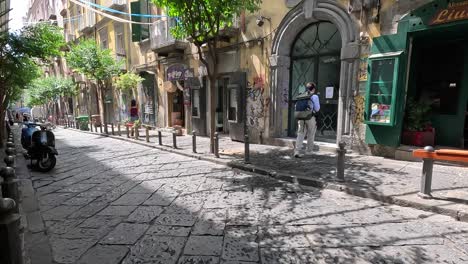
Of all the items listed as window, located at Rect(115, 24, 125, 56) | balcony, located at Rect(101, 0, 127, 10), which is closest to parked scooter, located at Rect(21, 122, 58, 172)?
window, located at Rect(115, 24, 125, 56)

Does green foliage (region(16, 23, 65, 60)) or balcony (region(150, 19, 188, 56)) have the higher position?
balcony (region(150, 19, 188, 56))

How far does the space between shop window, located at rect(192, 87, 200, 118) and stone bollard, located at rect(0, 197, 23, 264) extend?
36.0ft

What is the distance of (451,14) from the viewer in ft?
19.2

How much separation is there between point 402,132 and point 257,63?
515 cm

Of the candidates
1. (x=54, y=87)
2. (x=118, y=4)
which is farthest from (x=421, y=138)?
(x=54, y=87)

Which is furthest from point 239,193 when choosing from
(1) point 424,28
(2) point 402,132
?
(1) point 424,28

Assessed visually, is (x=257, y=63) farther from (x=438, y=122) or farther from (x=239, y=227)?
(x=239, y=227)

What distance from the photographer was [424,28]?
6.24m

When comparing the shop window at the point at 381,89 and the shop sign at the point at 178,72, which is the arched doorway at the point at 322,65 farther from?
the shop sign at the point at 178,72

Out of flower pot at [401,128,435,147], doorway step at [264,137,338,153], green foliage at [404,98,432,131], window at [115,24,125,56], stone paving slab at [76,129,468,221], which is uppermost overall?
window at [115,24,125,56]

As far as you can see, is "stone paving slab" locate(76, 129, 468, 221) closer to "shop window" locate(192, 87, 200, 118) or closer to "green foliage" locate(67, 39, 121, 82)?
"shop window" locate(192, 87, 200, 118)

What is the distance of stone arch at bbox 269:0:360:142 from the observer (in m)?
7.57

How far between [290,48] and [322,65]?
1.31 m

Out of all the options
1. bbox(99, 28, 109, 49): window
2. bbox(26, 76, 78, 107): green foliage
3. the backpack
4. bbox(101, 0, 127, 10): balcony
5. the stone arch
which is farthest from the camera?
bbox(26, 76, 78, 107): green foliage
